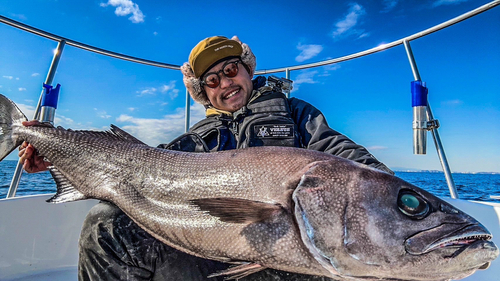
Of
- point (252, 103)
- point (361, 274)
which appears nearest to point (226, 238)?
point (361, 274)

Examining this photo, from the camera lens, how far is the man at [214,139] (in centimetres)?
204

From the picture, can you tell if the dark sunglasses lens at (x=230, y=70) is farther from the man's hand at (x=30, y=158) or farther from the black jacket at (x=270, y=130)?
the man's hand at (x=30, y=158)

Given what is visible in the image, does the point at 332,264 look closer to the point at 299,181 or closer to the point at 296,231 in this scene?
the point at 296,231

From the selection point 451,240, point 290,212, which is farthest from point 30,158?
point 451,240

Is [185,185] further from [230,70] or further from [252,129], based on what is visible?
[230,70]

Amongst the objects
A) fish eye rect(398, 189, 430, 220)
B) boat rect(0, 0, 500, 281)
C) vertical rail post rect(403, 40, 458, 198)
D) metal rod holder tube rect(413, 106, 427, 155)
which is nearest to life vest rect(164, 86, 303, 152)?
fish eye rect(398, 189, 430, 220)

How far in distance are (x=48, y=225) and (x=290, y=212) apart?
152 inches

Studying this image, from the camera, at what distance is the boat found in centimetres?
349

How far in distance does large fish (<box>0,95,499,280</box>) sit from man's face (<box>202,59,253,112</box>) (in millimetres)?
1645

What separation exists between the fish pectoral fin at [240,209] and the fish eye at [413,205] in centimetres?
60

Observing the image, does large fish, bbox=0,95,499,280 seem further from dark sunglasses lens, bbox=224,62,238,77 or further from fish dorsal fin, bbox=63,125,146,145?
dark sunglasses lens, bbox=224,62,238,77

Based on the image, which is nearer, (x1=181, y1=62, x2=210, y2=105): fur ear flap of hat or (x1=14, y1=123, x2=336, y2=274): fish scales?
(x1=14, y1=123, x2=336, y2=274): fish scales

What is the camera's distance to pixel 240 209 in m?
1.60

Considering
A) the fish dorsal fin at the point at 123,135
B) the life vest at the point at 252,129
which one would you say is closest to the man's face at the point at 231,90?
the life vest at the point at 252,129
